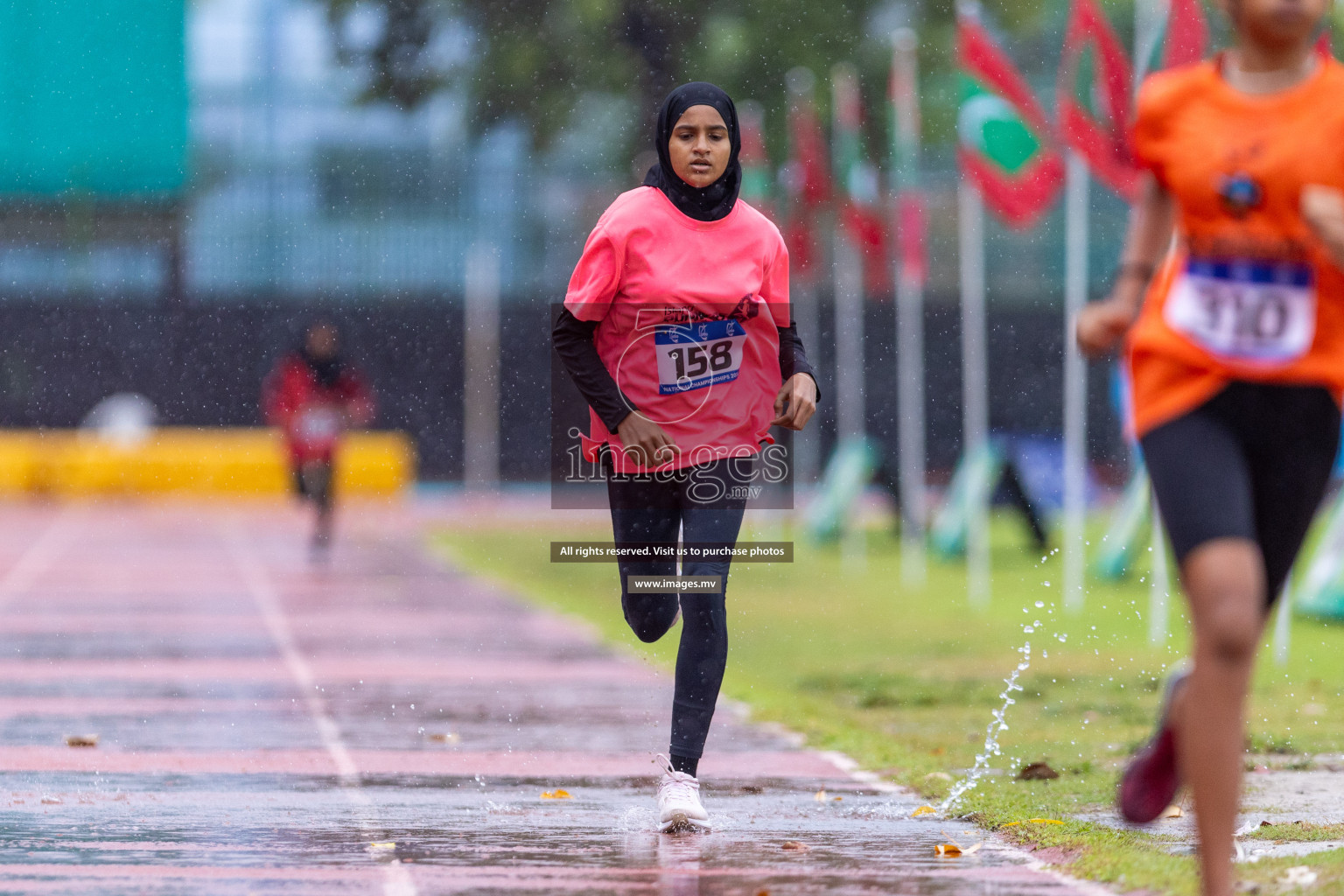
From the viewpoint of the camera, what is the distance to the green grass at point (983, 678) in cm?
632

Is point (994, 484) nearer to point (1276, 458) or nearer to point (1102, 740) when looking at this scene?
point (1102, 740)

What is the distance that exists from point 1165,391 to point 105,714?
5.57 meters

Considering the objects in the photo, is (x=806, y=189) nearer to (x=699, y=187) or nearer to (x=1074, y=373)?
(x=1074, y=373)

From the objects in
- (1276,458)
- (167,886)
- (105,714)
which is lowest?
(105,714)

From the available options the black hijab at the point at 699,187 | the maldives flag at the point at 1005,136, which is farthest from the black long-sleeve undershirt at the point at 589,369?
the maldives flag at the point at 1005,136

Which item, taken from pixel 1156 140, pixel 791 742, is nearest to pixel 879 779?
pixel 791 742

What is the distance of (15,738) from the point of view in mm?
7719

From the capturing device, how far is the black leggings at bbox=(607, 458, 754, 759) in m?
5.78

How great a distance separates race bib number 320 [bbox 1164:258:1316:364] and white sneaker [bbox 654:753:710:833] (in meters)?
2.23

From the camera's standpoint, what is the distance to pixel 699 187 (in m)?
5.75

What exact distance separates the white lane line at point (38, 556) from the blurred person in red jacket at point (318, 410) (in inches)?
88.8

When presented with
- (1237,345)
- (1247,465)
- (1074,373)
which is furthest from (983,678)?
(1237,345)

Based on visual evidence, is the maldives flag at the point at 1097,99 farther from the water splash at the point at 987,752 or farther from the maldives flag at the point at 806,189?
the maldives flag at the point at 806,189

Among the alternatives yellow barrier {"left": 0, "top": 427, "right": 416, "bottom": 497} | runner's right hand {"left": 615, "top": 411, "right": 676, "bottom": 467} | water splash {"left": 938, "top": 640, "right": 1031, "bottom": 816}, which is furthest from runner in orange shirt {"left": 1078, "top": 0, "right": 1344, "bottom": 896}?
yellow barrier {"left": 0, "top": 427, "right": 416, "bottom": 497}
